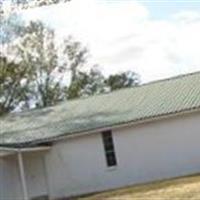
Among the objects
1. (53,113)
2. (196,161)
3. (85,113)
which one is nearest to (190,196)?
(196,161)

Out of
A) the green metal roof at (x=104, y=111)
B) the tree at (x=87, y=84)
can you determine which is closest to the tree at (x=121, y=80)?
the tree at (x=87, y=84)

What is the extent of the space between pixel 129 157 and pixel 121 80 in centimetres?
3831

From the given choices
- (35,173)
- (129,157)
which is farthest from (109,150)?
(35,173)

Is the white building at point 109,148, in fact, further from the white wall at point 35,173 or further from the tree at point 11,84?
the tree at point 11,84

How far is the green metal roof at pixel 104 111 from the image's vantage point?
3161 cm

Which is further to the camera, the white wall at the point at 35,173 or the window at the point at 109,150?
the white wall at the point at 35,173

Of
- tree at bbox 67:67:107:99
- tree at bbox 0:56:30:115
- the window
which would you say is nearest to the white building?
the window

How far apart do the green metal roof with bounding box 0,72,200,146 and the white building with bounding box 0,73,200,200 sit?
0.20ft

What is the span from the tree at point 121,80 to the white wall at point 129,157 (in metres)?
34.2

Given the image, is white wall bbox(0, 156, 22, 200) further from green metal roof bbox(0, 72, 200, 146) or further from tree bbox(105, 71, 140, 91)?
tree bbox(105, 71, 140, 91)

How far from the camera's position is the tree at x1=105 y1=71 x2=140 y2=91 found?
6738cm

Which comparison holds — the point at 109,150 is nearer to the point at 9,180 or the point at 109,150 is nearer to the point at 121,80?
the point at 9,180

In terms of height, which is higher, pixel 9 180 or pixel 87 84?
pixel 87 84

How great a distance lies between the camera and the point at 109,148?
31859 millimetres
